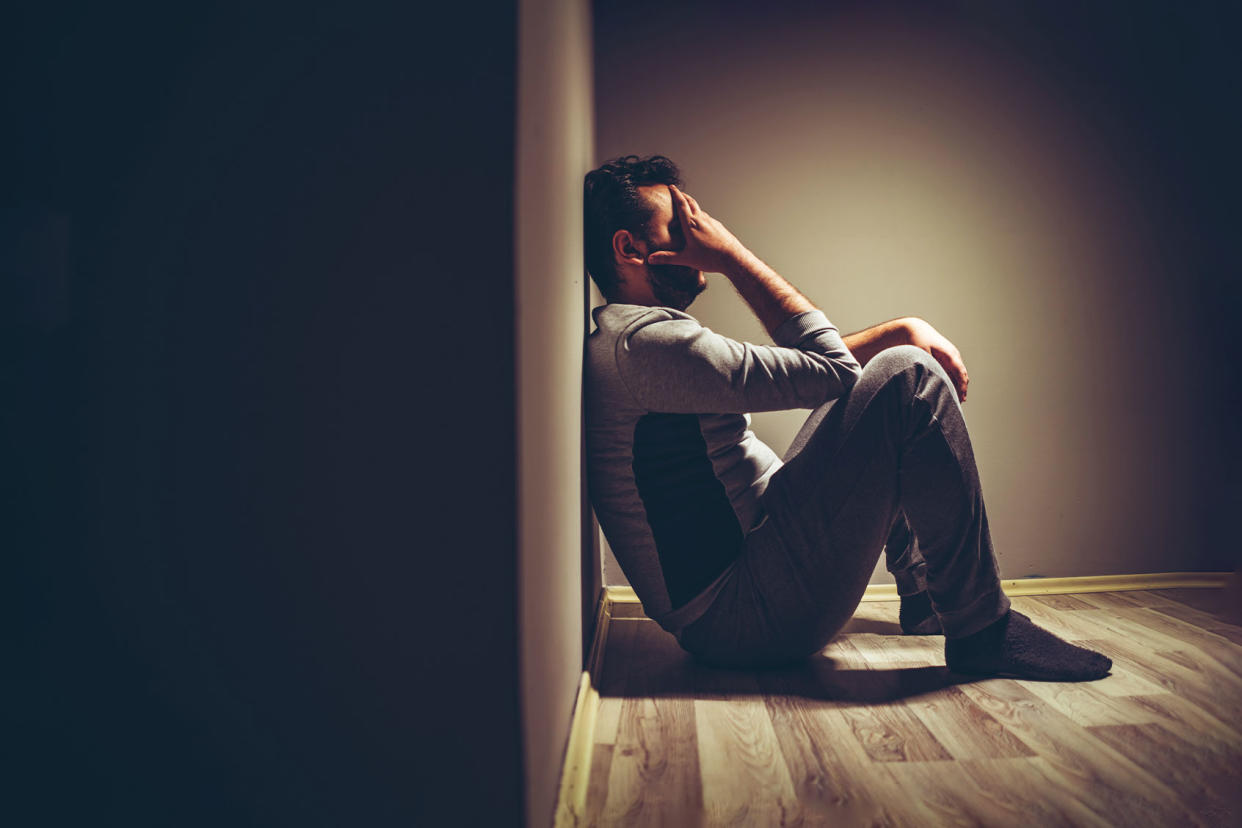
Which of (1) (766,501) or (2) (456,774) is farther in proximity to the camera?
(1) (766,501)

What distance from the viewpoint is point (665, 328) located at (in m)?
1.30

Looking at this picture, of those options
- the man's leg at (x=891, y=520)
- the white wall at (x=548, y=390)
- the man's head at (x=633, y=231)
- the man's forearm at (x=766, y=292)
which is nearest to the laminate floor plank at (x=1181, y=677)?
the man's leg at (x=891, y=520)

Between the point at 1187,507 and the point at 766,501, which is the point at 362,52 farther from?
the point at 1187,507

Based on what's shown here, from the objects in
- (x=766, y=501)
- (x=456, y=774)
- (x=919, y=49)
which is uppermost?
(x=919, y=49)

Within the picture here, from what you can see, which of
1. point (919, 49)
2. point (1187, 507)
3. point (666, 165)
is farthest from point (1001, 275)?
point (666, 165)

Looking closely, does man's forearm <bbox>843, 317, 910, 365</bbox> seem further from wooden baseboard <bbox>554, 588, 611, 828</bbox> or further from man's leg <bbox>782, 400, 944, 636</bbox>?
wooden baseboard <bbox>554, 588, 611, 828</bbox>

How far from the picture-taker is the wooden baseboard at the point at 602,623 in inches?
37.4

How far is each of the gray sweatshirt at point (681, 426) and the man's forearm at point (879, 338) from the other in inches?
14.2

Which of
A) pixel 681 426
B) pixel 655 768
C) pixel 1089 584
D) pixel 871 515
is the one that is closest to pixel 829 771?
pixel 655 768

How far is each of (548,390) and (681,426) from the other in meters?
0.55

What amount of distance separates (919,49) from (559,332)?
1.70 m

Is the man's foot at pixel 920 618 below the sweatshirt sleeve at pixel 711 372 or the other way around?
below

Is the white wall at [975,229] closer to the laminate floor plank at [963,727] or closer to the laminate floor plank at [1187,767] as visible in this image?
the laminate floor plank at [963,727]

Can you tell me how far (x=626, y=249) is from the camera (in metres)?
1.53
